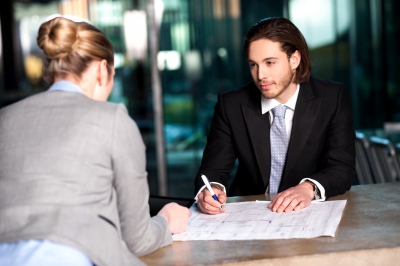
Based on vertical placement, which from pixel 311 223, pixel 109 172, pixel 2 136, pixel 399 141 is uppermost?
pixel 2 136

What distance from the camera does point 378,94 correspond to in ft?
23.0

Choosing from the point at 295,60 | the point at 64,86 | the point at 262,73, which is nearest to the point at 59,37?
the point at 64,86

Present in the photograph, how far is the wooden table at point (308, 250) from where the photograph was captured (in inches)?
64.4

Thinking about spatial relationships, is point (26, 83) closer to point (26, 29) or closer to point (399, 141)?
point (26, 29)

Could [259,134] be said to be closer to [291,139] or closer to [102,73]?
[291,139]

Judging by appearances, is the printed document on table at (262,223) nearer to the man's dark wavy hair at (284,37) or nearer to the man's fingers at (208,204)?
the man's fingers at (208,204)

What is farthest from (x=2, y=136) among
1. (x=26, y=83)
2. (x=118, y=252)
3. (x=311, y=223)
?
(x=26, y=83)

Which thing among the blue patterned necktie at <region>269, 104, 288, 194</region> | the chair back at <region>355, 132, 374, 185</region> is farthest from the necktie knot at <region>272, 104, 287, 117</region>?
the chair back at <region>355, 132, 374, 185</region>

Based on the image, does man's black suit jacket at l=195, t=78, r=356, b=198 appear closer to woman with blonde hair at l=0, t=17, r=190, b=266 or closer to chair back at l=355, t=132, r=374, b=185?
woman with blonde hair at l=0, t=17, r=190, b=266

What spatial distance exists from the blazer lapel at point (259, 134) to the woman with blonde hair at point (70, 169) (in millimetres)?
1236

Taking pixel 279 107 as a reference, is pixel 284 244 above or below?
below

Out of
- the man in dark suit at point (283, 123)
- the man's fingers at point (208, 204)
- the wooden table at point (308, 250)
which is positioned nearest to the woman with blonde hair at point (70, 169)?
the wooden table at point (308, 250)

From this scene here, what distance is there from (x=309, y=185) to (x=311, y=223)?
43cm

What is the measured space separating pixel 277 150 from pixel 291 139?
10cm
